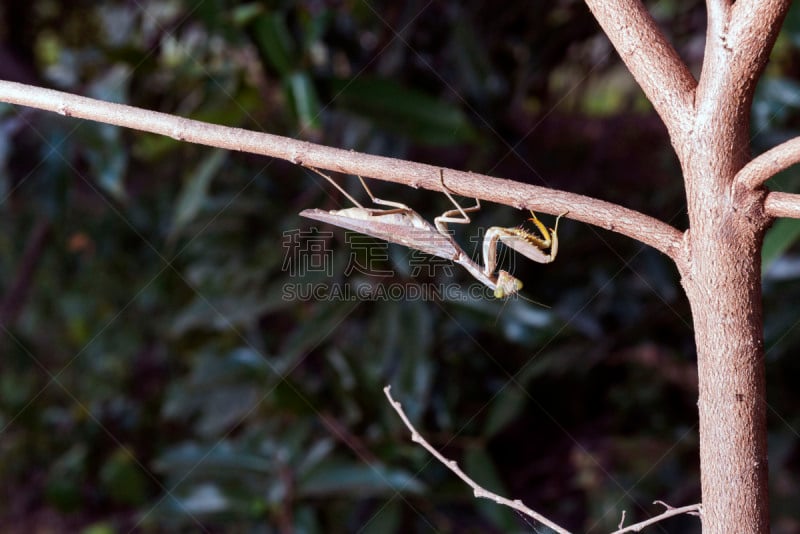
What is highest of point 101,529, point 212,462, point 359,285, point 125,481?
point 359,285

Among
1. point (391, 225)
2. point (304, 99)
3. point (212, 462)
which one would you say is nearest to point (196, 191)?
point (304, 99)

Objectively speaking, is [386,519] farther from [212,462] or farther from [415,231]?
[415,231]

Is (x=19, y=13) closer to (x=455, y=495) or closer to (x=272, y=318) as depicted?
(x=272, y=318)

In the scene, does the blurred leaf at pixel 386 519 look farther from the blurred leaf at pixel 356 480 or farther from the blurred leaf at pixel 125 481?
the blurred leaf at pixel 125 481

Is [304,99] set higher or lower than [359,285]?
higher

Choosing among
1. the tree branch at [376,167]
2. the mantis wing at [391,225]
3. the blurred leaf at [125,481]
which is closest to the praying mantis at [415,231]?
the mantis wing at [391,225]

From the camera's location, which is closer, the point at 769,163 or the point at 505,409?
the point at 769,163

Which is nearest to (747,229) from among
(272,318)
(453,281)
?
(453,281)
